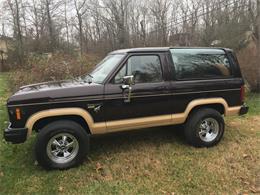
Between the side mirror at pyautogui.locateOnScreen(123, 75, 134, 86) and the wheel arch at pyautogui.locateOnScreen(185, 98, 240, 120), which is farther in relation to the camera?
the wheel arch at pyautogui.locateOnScreen(185, 98, 240, 120)

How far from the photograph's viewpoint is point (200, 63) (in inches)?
211

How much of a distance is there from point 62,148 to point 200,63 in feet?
10.1

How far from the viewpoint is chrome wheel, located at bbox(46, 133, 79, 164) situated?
4.45 m

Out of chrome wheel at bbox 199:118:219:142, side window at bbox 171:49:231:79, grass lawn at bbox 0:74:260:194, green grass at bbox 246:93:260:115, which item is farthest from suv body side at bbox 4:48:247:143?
green grass at bbox 246:93:260:115

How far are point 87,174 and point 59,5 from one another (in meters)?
30.6

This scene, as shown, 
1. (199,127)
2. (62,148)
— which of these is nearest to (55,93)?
(62,148)

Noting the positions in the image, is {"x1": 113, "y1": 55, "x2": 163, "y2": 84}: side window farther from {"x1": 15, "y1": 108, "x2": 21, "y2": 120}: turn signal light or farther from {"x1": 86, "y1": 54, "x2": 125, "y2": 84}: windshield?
{"x1": 15, "y1": 108, "x2": 21, "y2": 120}: turn signal light

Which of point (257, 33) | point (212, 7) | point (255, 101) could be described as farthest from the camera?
point (212, 7)

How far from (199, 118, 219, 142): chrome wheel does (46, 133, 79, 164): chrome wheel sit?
2.51 meters

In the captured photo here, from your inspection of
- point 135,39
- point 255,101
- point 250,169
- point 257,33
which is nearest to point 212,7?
point 135,39

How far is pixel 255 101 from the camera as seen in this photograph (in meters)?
9.12

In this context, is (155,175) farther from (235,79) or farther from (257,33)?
(257,33)

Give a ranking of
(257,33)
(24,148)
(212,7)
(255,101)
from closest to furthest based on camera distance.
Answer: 1. (24,148)
2. (255,101)
3. (257,33)
4. (212,7)

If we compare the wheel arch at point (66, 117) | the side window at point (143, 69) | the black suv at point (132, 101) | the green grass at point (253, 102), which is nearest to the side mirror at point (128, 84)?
the black suv at point (132, 101)
